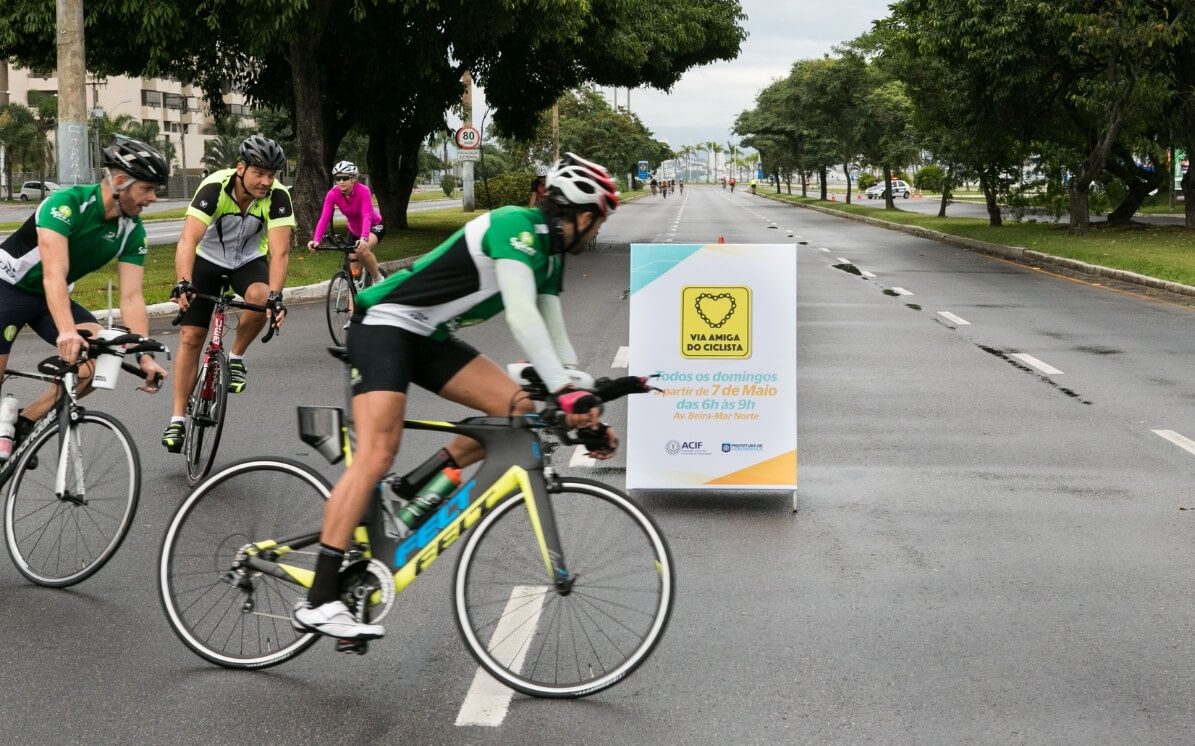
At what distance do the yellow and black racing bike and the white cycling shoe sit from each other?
0.06 m

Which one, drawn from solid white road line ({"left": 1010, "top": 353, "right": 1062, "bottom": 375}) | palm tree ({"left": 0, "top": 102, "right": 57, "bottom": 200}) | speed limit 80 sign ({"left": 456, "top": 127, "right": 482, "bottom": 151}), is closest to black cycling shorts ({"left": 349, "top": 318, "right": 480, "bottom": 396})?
solid white road line ({"left": 1010, "top": 353, "right": 1062, "bottom": 375})

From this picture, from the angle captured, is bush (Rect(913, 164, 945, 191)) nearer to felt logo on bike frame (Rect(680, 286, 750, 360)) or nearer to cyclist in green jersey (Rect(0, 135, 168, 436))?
felt logo on bike frame (Rect(680, 286, 750, 360))

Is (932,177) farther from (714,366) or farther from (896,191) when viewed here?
(896,191)

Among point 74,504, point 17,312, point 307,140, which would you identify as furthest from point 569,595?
point 307,140

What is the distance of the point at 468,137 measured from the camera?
4125cm

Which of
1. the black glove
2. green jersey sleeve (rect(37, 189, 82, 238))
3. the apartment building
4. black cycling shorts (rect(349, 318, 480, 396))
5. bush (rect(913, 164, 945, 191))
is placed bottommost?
black cycling shorts (rect(349, 318, 480, 396))

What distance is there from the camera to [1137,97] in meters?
30.7

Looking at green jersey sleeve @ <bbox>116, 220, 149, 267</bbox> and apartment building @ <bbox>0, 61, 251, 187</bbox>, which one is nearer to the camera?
green jersey sleeve @ <bbox>116, 220, 149, 267</bbox>

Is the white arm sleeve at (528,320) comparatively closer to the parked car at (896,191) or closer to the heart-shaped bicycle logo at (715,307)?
the heart-shaped bicycle logo at (715,307)

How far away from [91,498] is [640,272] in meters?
2.86

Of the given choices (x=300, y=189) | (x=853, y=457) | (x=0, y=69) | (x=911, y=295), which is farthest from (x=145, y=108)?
(x=853, y=457)

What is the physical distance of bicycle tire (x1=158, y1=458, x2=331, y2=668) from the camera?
462cm

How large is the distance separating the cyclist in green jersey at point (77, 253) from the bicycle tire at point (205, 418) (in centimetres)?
137

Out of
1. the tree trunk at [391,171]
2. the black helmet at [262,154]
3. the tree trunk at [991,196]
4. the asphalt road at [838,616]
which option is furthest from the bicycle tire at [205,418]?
the tree trunk at [991,196]
